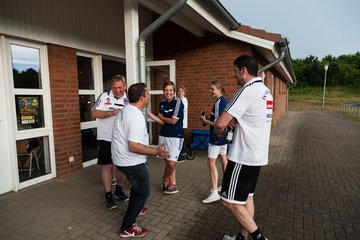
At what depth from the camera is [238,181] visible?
201 centimetres

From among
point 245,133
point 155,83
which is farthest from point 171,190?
point 155,83

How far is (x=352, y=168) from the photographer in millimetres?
5066

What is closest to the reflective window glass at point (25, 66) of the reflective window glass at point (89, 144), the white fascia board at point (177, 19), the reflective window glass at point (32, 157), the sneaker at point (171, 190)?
the reflective window glass at point (32, 157)

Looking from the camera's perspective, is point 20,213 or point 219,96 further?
point 219,96

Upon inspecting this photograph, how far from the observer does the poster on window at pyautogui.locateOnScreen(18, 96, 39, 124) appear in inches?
147

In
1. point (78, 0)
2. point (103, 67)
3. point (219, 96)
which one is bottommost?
point (219, 96)

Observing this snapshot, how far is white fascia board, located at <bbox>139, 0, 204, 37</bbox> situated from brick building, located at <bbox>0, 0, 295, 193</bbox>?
17 mm

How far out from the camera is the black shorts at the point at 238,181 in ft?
6.59

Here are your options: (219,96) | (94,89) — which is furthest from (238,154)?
(94,89)

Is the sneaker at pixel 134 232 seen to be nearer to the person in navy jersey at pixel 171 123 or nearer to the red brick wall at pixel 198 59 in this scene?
the person in navy jersey at pixel 171 123

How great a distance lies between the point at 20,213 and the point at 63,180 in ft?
3.70

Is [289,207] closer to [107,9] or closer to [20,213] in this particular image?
[20,213]

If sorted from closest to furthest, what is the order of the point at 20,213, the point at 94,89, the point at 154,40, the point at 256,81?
the point at 256,81 < the point at 20,213 < the point at 94,89 < the point at 154,40

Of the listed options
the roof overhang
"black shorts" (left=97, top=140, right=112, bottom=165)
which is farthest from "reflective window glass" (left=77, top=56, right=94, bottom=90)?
"black shorts" (left=97, top=140, right=112, bottom=165)
